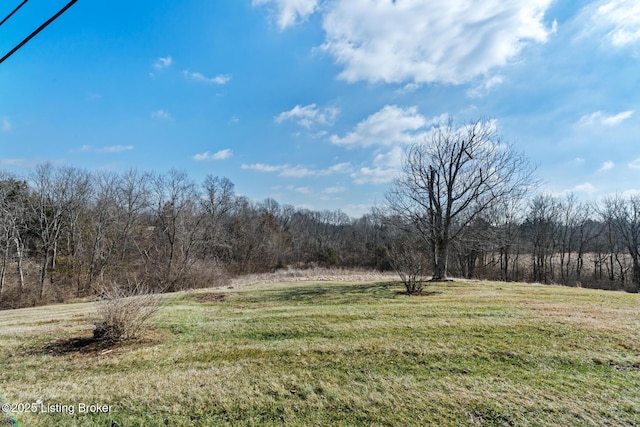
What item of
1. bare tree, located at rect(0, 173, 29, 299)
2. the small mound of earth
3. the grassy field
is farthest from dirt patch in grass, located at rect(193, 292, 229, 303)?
bare tree, located at rect(0, 173, 29, 299)

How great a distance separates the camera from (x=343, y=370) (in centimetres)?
436

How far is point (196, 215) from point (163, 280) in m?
10.2

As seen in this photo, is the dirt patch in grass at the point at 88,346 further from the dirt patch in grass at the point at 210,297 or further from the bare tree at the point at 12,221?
the bare tree at the point at 12,221

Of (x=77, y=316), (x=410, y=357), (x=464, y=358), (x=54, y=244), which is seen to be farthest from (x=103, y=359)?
(x=54, y=244)

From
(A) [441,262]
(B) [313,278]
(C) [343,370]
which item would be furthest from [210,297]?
(A) [441,262]

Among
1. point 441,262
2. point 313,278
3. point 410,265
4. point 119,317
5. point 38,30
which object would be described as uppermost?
point 38,30

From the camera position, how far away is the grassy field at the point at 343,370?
10.8 feet

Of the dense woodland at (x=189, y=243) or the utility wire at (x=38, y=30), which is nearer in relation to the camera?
Answer: the utility wire at (x=38, y=30)

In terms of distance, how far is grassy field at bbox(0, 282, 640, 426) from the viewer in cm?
328

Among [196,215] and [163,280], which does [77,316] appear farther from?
[196,215]

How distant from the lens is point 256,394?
12.2ft

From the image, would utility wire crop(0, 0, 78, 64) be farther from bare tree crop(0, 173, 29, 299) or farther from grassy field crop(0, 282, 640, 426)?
bare tree crop(0, 173, 29, 299)

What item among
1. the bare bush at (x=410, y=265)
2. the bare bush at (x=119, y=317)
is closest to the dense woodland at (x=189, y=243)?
the bare bush at (x=410, y=265)

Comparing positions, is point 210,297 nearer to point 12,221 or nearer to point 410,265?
point 410,265
